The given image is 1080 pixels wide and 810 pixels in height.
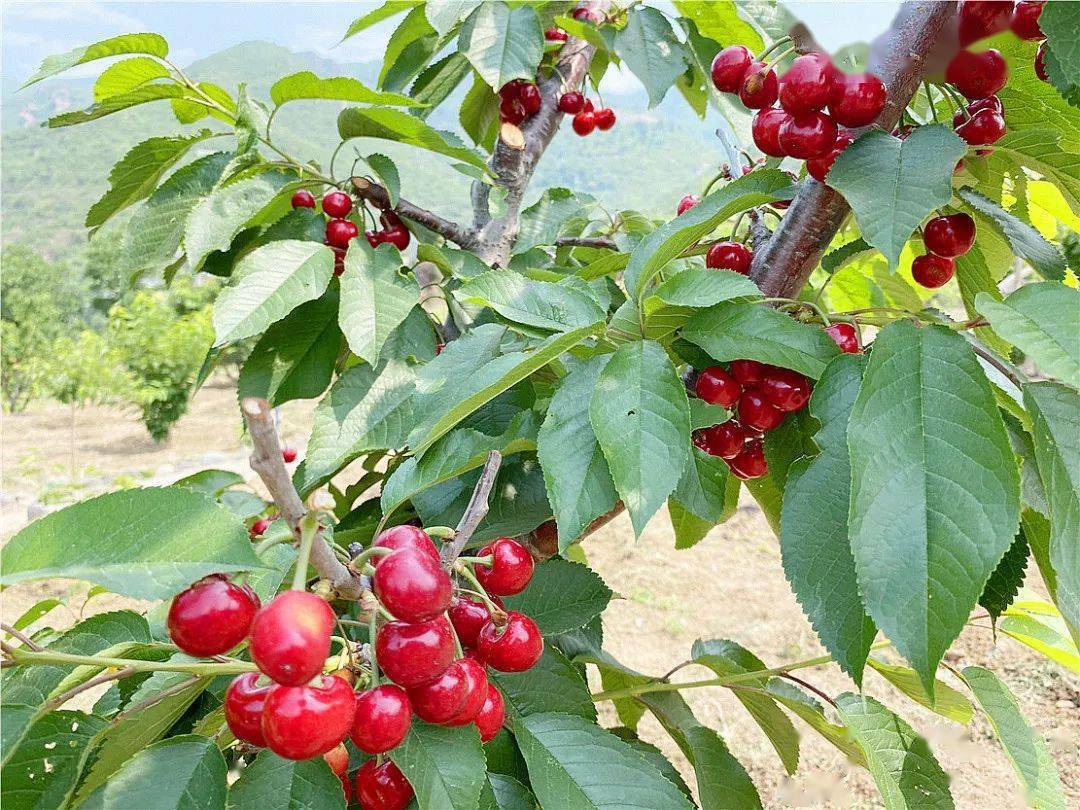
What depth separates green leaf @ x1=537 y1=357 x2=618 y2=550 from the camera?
650 millimetres

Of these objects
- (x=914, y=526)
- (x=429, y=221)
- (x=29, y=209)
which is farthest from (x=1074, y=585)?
(x=29, y=209)

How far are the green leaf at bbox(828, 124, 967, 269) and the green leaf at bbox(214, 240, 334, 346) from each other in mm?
629

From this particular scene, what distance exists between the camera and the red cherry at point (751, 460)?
2.90ft

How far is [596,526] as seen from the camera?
1000 mm

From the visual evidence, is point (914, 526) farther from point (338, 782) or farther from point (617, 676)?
point (617, 676)

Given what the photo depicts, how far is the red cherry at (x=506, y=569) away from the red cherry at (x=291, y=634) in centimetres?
23

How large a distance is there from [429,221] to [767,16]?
637 millimetres

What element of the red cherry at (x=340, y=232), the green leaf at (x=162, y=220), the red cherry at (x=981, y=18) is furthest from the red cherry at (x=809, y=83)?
the green leaf at (x=162, y=220)

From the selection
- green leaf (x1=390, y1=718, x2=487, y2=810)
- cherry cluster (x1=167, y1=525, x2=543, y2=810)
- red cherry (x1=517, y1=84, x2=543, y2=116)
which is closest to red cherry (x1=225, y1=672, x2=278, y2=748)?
cherry cluster (x1=167, y1=525, x2=543, y2=810)

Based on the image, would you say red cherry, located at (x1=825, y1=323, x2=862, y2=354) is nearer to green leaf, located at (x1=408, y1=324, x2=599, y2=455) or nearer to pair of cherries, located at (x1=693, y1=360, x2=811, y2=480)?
pair of cherries, located at (x1=693, y1=360, x2=811, y2=480)

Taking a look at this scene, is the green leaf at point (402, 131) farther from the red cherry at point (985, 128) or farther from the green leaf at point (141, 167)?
the red cherry at point (985, 128)

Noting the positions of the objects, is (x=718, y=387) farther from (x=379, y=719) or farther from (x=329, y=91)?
(x=329, y=91)

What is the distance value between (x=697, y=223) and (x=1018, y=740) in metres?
0.67

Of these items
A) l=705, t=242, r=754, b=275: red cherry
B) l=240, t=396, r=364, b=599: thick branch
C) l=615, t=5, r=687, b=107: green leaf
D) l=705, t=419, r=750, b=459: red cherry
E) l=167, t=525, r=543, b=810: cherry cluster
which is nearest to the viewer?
l=240, t=396, r=364, b=599: thick branch
